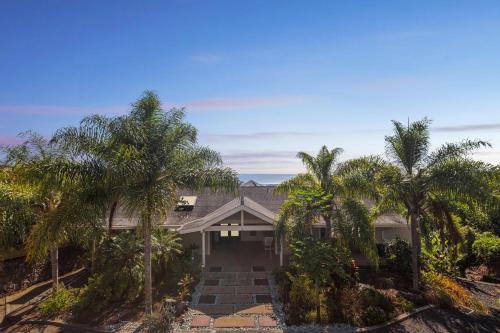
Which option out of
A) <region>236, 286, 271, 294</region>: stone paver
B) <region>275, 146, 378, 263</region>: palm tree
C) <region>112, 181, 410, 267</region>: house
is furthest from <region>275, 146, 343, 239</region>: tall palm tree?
<region>236, 286, 271, 294</region>: stone paver

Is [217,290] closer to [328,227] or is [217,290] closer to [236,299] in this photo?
[236,299]

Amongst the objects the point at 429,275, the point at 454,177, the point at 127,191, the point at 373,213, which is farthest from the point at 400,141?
the point at 127,191

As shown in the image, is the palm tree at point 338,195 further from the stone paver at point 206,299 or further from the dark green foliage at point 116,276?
the dark green foliage at point 116,276

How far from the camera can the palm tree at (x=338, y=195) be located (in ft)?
50.0

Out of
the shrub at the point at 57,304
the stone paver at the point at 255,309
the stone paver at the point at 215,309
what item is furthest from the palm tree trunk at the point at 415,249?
the shrub at the point at 57,304

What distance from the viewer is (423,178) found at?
15578 mm

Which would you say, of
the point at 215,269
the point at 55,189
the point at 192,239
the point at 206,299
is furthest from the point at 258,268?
the point at 55,189

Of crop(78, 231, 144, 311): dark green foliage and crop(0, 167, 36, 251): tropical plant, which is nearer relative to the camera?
crop(0, 167, 36, 251): tropical plant

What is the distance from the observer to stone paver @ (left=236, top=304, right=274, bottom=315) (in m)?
13.5

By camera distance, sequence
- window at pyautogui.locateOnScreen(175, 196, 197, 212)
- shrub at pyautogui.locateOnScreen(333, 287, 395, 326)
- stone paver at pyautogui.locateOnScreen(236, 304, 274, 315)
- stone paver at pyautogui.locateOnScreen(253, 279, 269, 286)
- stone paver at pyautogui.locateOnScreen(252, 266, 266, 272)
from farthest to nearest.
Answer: window at pyautogui.locateOnScreen(175, 196, 197, 212)
stone paver at pyautogui.locateOnScreen(252, 266, 266, 272)
stone paver at pyautogui.locateOnScreen(253, 279, 269, 286)
stone paver at pyautogui.locateOnScreen(236, 304, 274, 315)
shrub at pyautogui.locateOnScreen(333, 287, 395, 326)

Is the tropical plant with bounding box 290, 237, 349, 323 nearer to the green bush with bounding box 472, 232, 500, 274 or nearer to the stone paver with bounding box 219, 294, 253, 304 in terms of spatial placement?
the stone paver with bounding box 219, 294, 253, 304

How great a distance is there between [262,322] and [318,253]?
3.15m

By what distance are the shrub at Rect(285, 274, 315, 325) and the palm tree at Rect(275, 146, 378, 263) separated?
9.25 ft

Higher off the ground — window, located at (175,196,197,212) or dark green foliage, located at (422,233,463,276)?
window, located at (175,196,197,212)
